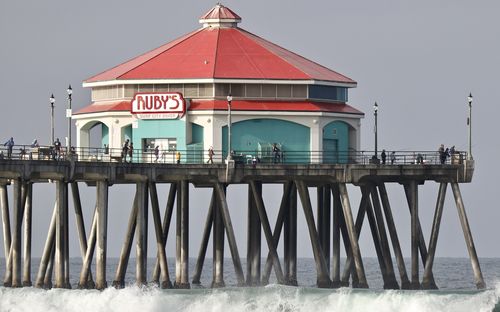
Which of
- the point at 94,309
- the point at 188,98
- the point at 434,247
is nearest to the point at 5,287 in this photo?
the point at 94,309

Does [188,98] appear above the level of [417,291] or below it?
above

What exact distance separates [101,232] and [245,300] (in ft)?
22.5

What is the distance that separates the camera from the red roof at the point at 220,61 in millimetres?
103250

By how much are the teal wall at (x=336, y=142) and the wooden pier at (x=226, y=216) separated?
1.30 m

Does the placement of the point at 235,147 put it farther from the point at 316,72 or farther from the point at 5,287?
the point at 5,287

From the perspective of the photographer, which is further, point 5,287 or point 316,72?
point 316,72

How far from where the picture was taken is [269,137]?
10312 cm

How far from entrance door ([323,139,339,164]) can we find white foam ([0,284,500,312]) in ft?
30.6

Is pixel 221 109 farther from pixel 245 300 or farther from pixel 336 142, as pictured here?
pixel 245 300

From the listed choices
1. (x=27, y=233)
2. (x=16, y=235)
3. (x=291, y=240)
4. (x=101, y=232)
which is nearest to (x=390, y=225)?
(x=291, y=240)

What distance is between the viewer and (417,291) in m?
96.4

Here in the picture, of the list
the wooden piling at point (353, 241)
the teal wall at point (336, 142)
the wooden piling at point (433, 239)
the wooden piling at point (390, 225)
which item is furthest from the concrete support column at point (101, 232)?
the wooden piling at point (433, 239)

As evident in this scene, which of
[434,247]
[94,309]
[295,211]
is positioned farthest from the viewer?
[295,211]

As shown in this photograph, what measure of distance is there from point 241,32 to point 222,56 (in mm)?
3729
